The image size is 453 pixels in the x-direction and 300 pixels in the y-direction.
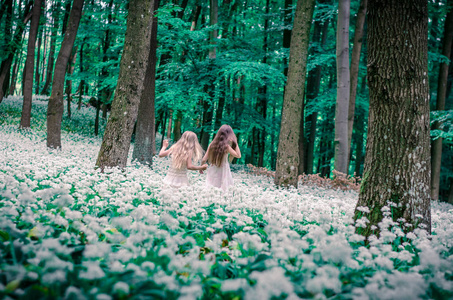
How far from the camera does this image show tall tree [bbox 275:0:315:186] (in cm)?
777

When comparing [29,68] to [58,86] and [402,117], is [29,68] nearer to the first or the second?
[58,86]

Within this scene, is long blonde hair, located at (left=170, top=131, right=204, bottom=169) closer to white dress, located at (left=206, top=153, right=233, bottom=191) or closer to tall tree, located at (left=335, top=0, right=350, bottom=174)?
white dress, located at (left=206, top=153, right=233, bottom=191)

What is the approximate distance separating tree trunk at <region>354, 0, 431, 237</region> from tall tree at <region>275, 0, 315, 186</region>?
394cm

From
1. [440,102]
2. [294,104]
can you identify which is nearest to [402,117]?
[294,104]

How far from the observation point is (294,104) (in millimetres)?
7770

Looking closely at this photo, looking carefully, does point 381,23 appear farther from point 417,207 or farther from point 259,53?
point 259,53

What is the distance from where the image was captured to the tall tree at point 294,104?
306 inches

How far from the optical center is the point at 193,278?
6.79 ft

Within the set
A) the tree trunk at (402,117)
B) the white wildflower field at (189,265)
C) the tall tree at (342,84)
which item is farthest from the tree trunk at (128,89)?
the tall tree at (342,84)

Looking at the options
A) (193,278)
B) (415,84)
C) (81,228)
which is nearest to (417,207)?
(415,84)

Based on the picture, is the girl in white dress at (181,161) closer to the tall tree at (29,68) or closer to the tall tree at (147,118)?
the tall tree at (147,118)

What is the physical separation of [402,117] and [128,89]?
527 cm

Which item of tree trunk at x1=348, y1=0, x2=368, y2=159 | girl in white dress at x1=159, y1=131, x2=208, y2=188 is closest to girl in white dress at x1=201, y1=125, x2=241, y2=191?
girl in white dress at x1=159, y1=131, x2=208, y2=188

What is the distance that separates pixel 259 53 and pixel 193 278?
1299 centimetres
